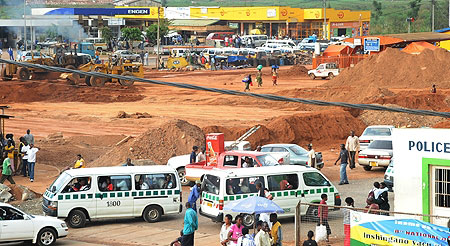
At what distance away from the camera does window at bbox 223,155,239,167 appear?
78.5 feet

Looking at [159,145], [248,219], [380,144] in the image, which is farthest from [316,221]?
[159,145]

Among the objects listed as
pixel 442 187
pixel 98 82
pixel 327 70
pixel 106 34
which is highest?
pixel 106 34

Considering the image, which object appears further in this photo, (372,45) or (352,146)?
(372,45)

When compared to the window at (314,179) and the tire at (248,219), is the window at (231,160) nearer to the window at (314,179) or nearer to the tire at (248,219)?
the window at (314,179)

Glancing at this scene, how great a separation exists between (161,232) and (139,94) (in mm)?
38979

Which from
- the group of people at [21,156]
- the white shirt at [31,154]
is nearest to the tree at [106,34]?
the group of people at [21,156]

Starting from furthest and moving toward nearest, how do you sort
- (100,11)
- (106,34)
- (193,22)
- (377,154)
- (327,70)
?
(193,22)
(100,11)
(106,34)
(327,70)
(377,154)

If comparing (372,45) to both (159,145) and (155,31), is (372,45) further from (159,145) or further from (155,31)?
(159,145)

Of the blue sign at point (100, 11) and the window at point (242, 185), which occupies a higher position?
the blue sign at point (100, 11)

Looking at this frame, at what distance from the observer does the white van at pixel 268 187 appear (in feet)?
63.3

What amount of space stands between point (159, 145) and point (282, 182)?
1084 cm

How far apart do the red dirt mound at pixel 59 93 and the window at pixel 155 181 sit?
35.2 metres

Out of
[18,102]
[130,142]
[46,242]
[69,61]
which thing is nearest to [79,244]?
[46,242]

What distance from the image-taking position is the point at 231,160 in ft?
78.8
